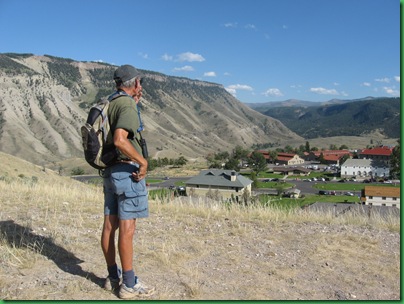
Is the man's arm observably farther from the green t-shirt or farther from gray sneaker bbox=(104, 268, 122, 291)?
gray sneaker bbox=(104, 268, 122, 291)

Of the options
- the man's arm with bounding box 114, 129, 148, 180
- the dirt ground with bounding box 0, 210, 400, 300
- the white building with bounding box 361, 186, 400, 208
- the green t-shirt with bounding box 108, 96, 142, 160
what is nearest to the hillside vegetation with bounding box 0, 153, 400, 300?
the dirt ground with bounding box 0, 210, 400, 300

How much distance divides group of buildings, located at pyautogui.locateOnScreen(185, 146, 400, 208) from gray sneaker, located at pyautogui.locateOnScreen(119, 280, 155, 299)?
16.2 meters

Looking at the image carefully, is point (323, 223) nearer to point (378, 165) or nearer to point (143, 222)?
point (143, 222)

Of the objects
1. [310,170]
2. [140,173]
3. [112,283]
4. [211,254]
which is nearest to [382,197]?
[211,254]

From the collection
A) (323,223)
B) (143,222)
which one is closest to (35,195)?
(143,222)

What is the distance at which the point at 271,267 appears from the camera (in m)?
4.71

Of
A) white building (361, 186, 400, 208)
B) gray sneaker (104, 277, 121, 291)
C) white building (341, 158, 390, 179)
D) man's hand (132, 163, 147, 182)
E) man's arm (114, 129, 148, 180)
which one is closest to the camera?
man's arm (114, 129, 148, 180)

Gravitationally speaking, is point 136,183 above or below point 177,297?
above

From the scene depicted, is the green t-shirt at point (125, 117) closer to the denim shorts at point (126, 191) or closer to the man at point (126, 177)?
the man at point (126, 177)

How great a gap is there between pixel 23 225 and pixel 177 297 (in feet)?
12.3

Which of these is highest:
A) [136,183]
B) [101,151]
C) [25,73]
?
[25,73]

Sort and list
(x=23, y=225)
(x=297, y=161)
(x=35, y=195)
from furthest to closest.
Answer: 1. (x=297, y=161)
2. (x=35, y=195)
3. (x=23, y=225)

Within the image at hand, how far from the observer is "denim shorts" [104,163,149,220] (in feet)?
12.3

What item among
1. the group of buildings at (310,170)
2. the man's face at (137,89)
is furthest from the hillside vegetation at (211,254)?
the group of buildings at (310,170)
